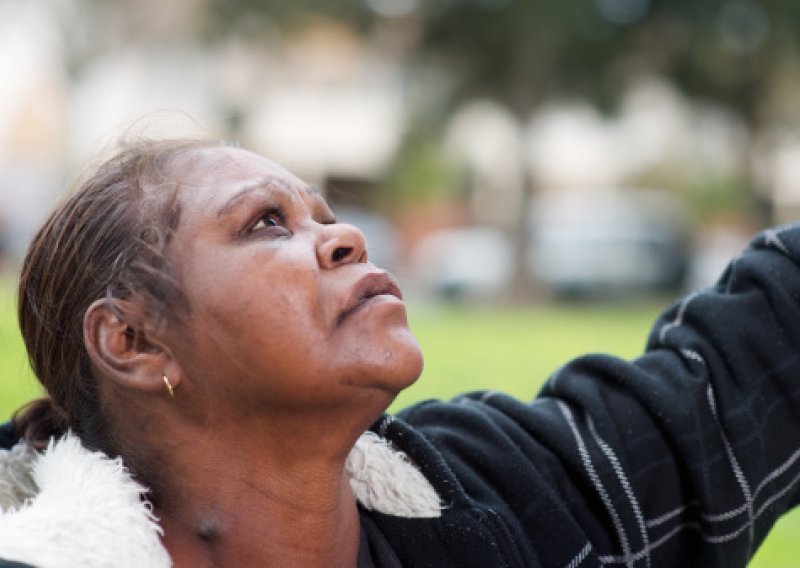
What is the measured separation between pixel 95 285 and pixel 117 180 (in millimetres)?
185

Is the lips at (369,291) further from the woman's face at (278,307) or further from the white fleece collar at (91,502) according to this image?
the white fleece collar at (91,502)

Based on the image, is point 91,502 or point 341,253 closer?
point 91,502

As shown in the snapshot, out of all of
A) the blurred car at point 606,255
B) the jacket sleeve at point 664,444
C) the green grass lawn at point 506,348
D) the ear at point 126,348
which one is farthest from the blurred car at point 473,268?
the ear at point 126,348

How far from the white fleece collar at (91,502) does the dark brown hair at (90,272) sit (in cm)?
8

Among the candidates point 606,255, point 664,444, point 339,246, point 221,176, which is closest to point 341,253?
point 339,246

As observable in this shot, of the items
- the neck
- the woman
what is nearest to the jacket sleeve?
the woman

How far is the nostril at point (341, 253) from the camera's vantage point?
1.71 m

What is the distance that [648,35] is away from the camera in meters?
16.8

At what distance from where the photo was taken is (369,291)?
169cm

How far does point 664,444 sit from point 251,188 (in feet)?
2.67

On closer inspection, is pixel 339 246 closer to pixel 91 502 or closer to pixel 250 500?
pixel 250 500

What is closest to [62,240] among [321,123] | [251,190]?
Result: [251,190]

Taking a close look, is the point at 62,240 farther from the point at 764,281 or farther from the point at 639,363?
the point at 764,281

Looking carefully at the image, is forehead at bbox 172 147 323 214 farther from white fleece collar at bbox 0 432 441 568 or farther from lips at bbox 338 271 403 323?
white fleece collar at bbox 0 432 441 568
